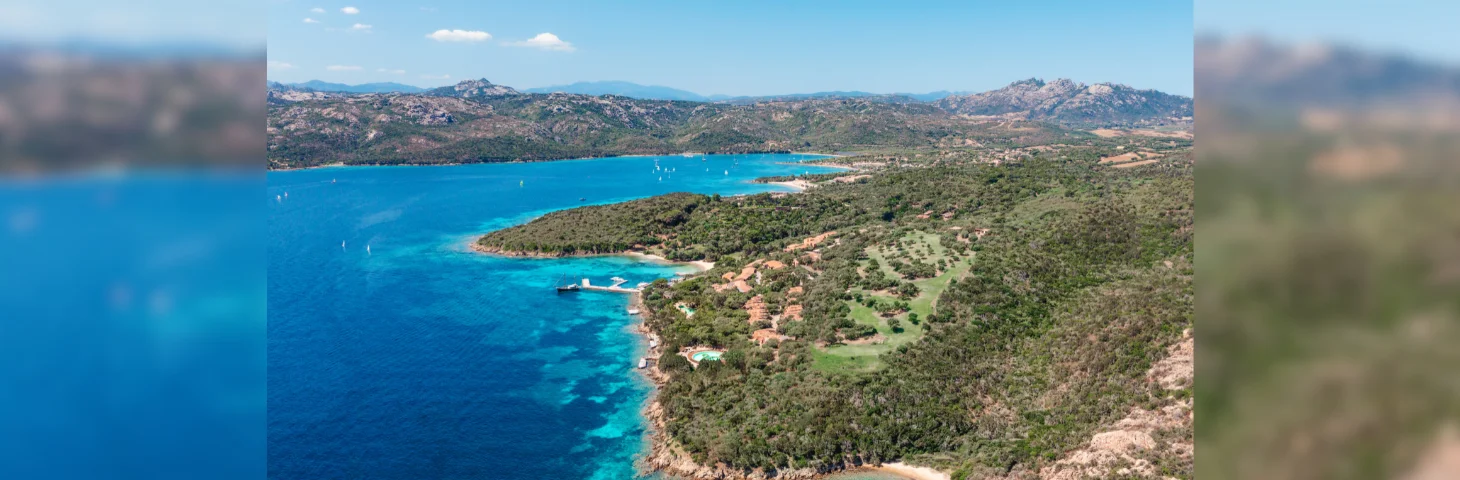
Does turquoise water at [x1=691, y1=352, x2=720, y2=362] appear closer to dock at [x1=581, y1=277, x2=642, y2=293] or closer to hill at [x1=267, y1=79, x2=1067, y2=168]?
dock at [x1=581, y1=277, x2=642, y2=293]

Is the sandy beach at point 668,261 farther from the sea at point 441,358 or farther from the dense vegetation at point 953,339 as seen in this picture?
the dense vegetation at point 953,339

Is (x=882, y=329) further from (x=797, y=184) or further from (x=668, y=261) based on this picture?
(x=797, y=184)

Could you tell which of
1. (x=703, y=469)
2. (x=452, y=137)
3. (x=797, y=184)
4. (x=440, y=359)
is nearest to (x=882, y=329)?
(x=703, y=469)

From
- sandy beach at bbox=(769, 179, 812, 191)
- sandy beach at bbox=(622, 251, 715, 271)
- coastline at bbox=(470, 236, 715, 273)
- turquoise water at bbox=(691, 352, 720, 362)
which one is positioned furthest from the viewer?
sandy beach at bbox=(769, 179, 812, 191)

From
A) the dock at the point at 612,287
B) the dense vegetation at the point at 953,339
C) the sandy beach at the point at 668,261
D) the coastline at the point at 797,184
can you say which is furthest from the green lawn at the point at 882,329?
the coastline at the point at 797,184
